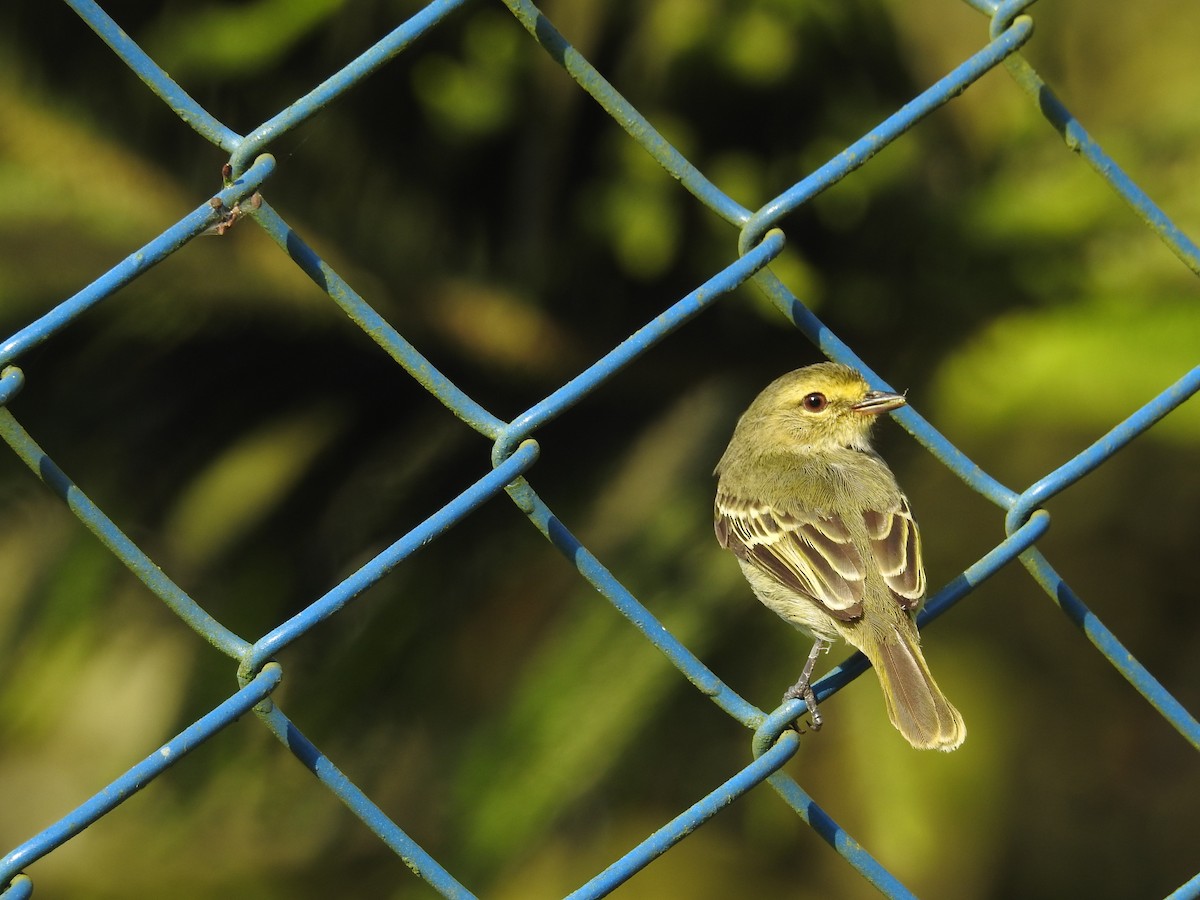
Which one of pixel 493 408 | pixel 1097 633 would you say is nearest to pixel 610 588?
pixel 1097 633

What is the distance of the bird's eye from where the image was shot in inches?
165

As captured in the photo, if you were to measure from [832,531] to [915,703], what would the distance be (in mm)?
565

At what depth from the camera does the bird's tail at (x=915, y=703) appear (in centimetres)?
312

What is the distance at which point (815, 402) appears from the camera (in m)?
4.19

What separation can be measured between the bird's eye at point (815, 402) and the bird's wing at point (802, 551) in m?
0.43

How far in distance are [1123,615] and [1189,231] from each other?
1.50 m

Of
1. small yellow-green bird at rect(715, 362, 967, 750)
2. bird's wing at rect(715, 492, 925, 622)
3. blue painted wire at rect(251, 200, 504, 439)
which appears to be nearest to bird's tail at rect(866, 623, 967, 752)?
small yellow-green bird at rect(715, 362, 967, 750)

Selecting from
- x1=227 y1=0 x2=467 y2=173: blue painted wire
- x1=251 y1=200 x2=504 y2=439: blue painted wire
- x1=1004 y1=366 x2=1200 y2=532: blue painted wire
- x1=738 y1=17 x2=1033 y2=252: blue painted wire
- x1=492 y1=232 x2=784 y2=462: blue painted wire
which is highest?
x1=227 y1=0 x2=467 y2=173: blue painted wire

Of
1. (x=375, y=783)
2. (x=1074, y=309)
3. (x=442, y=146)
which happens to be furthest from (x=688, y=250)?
(x=375, y=783)

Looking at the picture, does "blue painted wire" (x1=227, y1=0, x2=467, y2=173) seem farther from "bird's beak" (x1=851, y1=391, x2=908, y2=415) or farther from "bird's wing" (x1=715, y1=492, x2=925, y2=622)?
"bird's wing" (x1=715, y1=492, x2=925, y2=622)

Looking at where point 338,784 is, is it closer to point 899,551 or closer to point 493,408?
point 899,551

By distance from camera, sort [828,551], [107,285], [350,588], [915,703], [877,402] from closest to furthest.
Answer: [107,285] → [350,588] → [915,703] → [828,551] → [877,402]

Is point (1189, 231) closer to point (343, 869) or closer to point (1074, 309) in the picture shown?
point (1074, 309)

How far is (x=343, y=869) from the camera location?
426 cm
